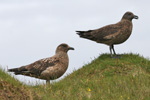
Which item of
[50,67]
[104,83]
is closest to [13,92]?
[104,83]

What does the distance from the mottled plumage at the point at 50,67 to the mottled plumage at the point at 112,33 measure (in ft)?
8.92

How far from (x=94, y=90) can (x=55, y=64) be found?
101 inches

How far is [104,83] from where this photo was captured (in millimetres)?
11523

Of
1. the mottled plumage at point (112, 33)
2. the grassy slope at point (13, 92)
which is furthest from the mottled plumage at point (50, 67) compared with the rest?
the grassy slope at point (13, 92)

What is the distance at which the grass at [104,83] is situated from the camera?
9328 mm

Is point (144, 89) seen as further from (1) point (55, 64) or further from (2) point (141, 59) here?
(2) point (141, 59)

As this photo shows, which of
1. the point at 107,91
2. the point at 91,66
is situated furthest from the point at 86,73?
the point at 107,91

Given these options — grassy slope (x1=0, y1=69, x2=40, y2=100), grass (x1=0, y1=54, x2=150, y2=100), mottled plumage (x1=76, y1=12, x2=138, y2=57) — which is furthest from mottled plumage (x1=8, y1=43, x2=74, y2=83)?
grassy slope (x1=0, y1=69, x2=40, y2=100)

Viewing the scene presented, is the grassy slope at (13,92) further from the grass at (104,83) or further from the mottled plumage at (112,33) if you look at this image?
the mottled plumage at (112,33)

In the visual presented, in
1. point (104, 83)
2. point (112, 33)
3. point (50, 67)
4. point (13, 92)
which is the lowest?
point (104, 83)

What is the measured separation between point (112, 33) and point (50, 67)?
4.61 m

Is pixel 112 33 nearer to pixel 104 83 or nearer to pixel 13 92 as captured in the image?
pixel 104 83

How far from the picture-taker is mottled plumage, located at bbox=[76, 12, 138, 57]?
15.6 m

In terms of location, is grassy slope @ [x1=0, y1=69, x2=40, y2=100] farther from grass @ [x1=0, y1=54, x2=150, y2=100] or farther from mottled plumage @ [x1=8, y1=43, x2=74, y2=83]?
mottled plumage @ [x1=8, y1=43, x2=74, y2=83]
